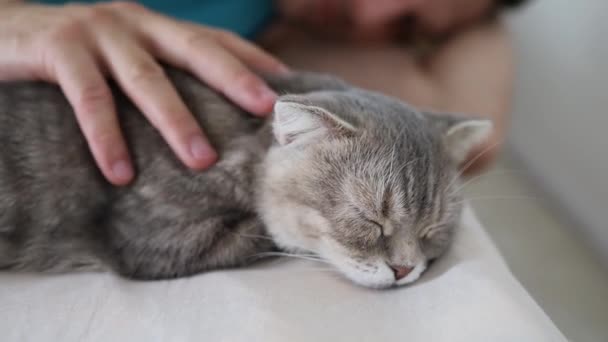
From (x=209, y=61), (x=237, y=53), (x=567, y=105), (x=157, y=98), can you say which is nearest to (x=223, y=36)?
(x=237, y=53)

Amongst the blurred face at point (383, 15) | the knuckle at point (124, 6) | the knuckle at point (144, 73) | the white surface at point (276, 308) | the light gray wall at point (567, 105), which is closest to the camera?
the white surface at point (276, 308)

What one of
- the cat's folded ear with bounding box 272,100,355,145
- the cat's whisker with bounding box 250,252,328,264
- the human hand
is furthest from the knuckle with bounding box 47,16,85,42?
the cat's whisker with bounding box 250,252,328,264

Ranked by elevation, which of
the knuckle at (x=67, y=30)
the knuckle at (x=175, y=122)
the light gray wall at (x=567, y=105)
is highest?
the knuckle at (x=67, y=30)

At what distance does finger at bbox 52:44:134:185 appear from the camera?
84 centimetres

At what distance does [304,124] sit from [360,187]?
0.14m

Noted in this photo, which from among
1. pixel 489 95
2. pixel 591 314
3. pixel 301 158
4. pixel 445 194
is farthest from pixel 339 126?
pixel 591 314

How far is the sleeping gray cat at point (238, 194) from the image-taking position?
2.64ft

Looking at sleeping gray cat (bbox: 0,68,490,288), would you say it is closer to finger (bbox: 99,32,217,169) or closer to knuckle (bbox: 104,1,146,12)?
finger (bbox: 99,32,217,169)

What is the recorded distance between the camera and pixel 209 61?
3.09 ft

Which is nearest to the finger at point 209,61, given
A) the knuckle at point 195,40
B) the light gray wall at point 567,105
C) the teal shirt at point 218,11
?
the knuckle at point 195,40

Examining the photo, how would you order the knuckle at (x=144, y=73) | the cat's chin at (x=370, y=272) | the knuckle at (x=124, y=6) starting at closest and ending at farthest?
the cat's chin at (x=370, y=272)
the knuckle at (x=144, y=73)
the knuckle at (x=124, y=6)

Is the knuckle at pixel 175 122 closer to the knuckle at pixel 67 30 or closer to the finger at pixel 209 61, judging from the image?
the finger at pixel 209 61

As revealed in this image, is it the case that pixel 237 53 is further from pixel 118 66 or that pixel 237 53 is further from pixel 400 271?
pixel 400 271

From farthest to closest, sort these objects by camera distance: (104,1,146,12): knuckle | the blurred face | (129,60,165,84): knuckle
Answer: the blurred face → (104,1,146,12): knuckle → (129,60,165,84): knuckle
